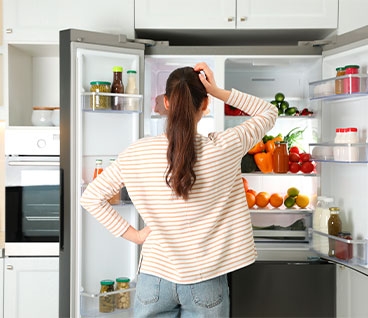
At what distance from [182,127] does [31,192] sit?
1767 millimetres

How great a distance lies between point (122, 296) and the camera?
2.71 meters

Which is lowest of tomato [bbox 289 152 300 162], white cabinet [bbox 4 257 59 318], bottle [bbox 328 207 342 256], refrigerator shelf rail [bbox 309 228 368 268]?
white cabinet [bbox 4 257 59 318]

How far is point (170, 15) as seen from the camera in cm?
294

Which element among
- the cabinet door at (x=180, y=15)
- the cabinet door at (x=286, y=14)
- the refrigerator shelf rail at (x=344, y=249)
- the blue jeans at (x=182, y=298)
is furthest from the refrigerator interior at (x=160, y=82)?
the blue jeans at (x=182, y=298)

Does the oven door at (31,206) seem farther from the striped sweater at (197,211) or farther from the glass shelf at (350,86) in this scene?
the striped sweater at (197,211)

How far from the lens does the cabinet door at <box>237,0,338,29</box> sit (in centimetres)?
294

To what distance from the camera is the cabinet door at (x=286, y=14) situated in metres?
2.94

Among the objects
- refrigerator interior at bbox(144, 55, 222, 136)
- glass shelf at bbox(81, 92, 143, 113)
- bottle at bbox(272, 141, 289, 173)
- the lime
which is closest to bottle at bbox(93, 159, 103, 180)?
glass shelf at bbox(81, 92, 143, 113)

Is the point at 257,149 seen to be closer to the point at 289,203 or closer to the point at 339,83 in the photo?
the point at 289,203

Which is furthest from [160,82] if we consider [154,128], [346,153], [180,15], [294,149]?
[346,153]

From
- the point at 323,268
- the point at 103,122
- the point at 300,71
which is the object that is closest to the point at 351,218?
the point at 323,268

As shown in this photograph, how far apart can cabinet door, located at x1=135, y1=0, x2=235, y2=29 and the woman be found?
1.40 metres

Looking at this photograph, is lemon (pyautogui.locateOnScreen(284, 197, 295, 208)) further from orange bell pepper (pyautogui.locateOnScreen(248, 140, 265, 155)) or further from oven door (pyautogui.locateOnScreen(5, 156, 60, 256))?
oven door (pyautogui.locateOnScreen(5, 156, 60, 256))

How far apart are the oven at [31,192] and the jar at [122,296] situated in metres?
0.52
